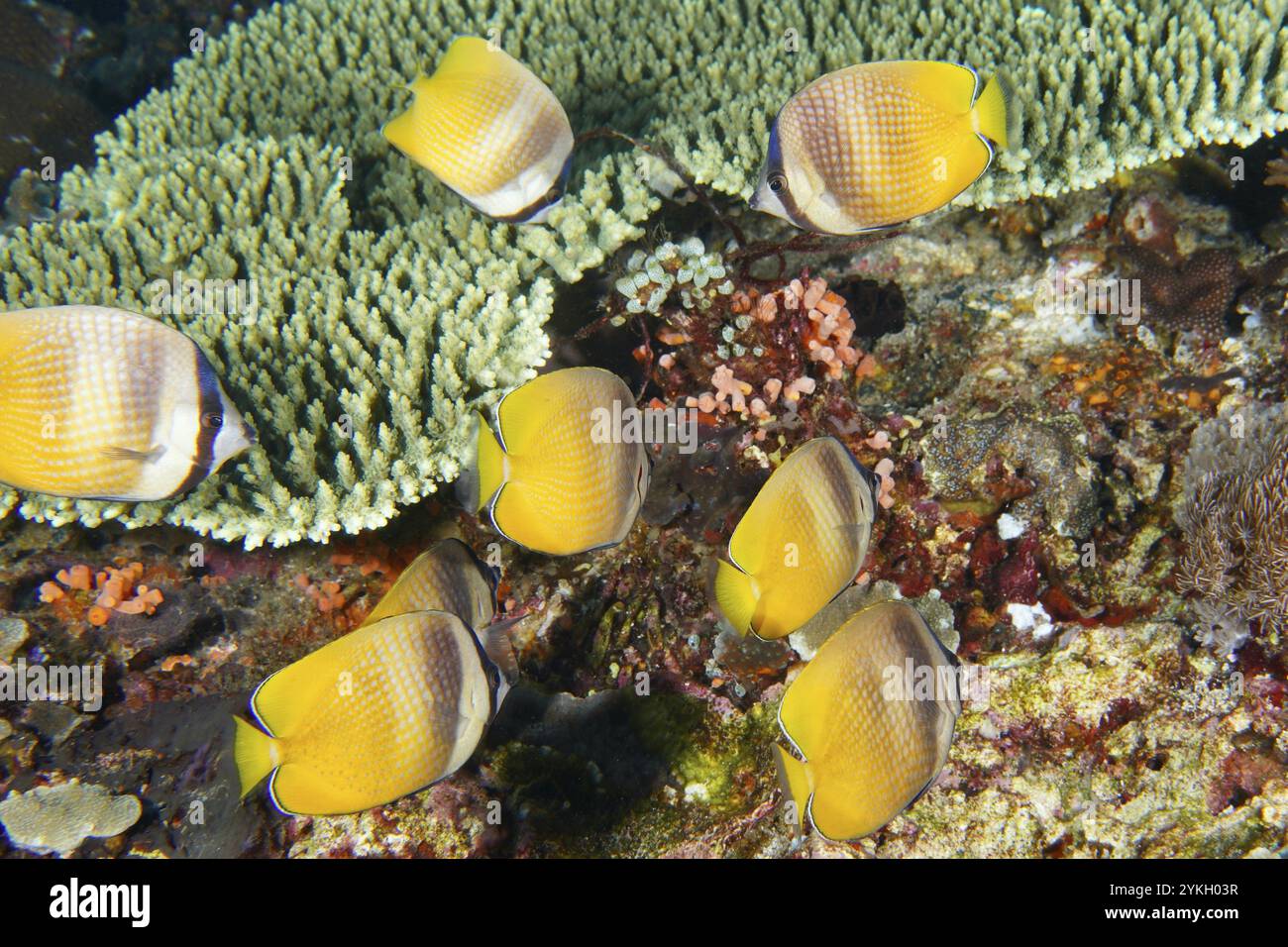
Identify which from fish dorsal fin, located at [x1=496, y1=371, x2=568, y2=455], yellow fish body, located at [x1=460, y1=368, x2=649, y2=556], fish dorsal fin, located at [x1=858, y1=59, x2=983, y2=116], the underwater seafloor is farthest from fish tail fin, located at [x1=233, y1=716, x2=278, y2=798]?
fish dorsal fin, located at [x1=858, y1=59, x2=983, y2=116]

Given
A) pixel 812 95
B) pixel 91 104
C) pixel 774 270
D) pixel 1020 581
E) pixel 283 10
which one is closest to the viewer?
pixel 812 95

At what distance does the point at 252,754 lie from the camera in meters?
1.80

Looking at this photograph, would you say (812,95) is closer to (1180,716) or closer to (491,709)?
(491,709)

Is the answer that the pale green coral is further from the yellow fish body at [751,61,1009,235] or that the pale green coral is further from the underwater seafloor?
the yellow fish body at [751,61,1009,235]

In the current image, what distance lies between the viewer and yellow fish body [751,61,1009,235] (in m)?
2.31

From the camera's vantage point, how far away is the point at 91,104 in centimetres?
616

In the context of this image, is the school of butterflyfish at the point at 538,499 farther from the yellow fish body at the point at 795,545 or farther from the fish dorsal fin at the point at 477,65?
the fish dorsal fin at the point at 477,65

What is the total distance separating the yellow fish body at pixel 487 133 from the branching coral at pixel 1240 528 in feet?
9.67

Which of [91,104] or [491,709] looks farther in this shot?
[91,104]

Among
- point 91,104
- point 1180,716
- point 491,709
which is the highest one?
point 91,104

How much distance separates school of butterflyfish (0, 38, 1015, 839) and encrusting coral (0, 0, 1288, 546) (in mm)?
805

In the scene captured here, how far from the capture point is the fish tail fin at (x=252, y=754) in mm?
1795
